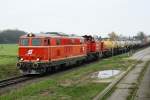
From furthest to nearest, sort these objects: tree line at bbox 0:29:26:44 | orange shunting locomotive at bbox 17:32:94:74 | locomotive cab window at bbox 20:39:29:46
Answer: tree line at bbox 0:29:26:44 < locomotive cab window at bbox 20:39:29:46 < orange shunting locomotive at bbox 17:32:94:74

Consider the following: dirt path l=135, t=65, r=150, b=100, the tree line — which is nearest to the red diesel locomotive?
dirt path l=135, t=65, r=150, b=100

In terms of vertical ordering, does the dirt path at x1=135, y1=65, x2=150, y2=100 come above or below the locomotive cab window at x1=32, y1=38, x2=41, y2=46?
below

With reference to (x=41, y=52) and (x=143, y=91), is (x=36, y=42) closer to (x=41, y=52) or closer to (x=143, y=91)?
(x=41, y=52)

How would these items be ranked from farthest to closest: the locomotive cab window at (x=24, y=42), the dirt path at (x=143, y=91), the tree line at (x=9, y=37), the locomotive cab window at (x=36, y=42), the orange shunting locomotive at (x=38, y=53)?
the tree line at (x=9, y=37)
the locomotive cab window at (x=24, y=42)
the locomotive cab window at (x=36, y=42)
the orange shunting locomotive at (x=38, y=53)
the dirt path at (x=143, y=91)

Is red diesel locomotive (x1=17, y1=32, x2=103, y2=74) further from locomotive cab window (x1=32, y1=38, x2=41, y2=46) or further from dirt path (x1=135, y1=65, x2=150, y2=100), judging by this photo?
dirt path (x1=135, y1=65, x2=150, y2=100)

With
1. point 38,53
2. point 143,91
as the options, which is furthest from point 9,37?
point 143,91

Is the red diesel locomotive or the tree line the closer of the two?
the red diesel locomotive

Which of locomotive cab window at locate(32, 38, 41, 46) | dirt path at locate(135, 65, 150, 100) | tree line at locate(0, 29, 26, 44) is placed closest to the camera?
dirt path at locate(135, 65, 150, 100)

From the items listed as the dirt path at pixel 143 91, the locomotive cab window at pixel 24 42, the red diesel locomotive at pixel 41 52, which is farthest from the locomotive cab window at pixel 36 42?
the dirt path at pixel 143 91

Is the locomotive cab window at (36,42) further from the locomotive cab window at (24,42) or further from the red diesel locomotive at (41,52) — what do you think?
the locomotive cab window at (24,42)

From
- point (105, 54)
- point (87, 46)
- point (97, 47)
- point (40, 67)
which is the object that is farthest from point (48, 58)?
point (105, 54)

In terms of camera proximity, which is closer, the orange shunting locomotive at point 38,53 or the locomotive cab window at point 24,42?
the orange shunting locomotive at point 38,53

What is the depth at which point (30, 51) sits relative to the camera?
30.8 meters

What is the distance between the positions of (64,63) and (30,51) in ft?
20.9
